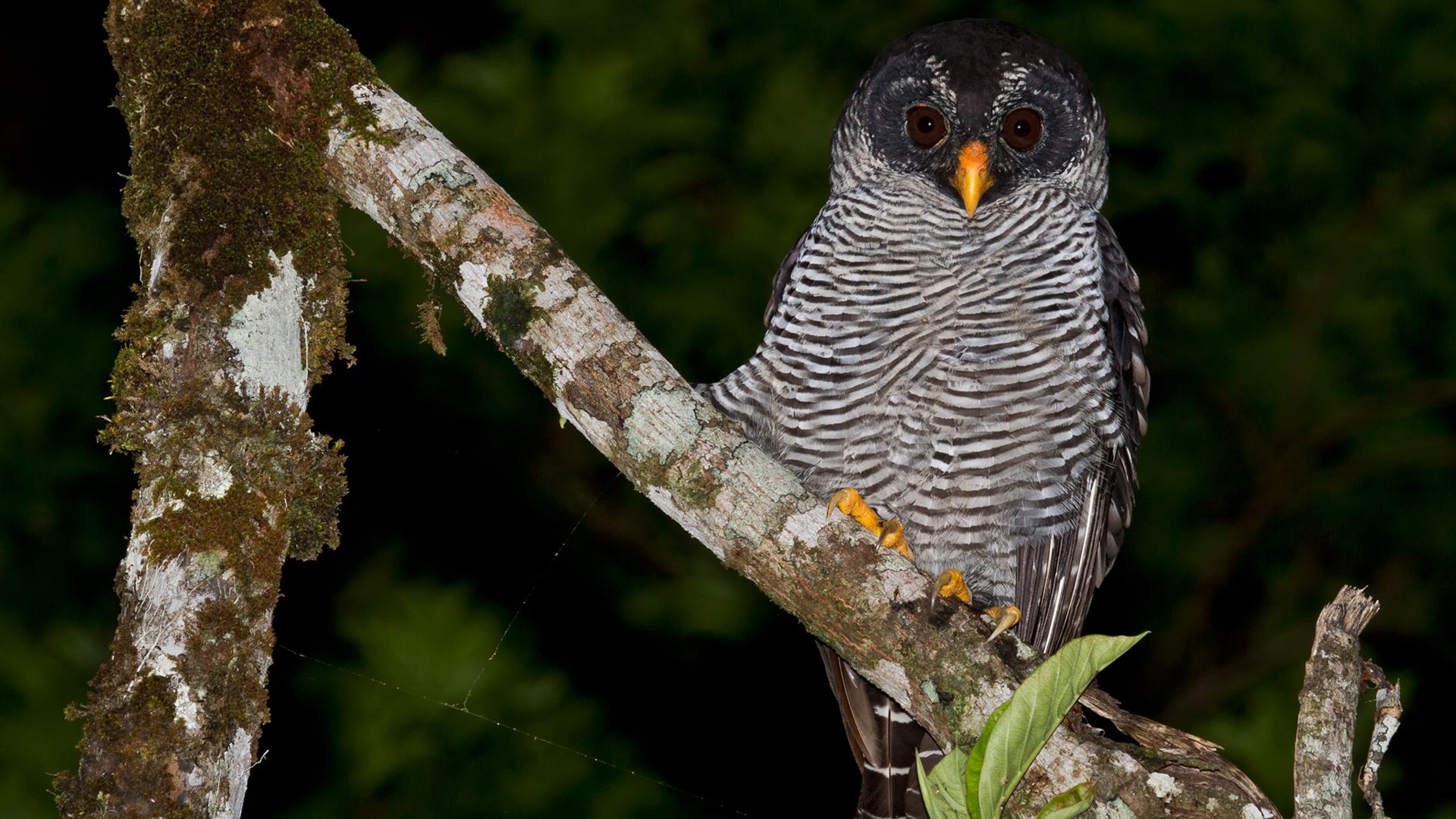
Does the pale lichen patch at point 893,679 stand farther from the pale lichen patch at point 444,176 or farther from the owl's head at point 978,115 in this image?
the owl's head at point 978,115

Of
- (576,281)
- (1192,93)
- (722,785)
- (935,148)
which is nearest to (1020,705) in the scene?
(576,281)

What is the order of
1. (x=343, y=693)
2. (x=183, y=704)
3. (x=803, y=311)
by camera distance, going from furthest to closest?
(x=343, y=693) < (x=803, y=311) < (x=183, y=704)

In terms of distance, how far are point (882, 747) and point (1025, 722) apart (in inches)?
73.9

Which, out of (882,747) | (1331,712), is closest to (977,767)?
(1331,712)

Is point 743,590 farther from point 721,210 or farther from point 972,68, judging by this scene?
point 972,68

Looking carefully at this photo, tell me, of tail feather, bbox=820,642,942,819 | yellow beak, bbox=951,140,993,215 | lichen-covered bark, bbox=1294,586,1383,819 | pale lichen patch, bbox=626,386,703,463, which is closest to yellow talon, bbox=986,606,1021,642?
tail feather, bbox=820,642,942,819

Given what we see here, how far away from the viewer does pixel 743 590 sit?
6.85 meters

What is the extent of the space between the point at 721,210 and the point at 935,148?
3.54 meters

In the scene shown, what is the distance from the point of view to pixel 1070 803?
2166mm

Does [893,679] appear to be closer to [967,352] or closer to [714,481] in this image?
[714,481]

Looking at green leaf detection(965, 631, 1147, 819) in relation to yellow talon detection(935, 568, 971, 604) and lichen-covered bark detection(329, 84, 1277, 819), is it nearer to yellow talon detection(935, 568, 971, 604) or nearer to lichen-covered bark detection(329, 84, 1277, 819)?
lichen-covered bark detection(329, 84, 1277, 819)

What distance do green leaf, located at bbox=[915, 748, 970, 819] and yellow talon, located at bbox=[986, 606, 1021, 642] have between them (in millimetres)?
466

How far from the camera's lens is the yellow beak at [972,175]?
3764 mm

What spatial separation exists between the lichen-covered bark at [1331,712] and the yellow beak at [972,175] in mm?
1659
